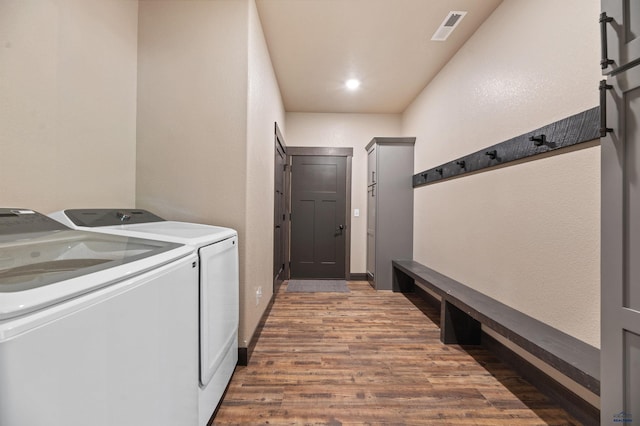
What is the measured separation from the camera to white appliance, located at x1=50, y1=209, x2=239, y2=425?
4.30 feet

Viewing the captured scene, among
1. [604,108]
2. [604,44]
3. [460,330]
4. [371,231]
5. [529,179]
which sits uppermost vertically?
[604,44]

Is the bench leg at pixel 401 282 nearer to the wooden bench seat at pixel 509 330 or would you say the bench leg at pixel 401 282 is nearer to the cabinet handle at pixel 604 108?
the wooden bench seat at pixel 509 330

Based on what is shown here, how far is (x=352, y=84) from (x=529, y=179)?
2476mm

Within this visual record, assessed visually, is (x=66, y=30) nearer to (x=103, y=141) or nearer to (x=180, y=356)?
(x=103, y=141)

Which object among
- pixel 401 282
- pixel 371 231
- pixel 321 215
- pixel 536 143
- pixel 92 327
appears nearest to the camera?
pixel 92 327

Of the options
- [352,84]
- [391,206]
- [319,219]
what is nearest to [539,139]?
[391,206]

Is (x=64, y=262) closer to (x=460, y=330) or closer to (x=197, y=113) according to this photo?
(x=197, y=113)

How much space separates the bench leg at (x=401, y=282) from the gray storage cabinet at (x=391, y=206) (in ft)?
0.19

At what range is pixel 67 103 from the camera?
149 cm

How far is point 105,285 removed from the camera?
72 cm

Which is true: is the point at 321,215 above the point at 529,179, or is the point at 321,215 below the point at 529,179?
below

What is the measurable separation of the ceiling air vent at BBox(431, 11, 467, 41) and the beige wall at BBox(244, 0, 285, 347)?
5.24 ft

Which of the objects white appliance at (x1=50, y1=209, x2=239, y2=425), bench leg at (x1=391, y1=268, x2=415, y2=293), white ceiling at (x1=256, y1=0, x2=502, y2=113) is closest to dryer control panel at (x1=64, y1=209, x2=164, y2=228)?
white appliance at (x1=50, y1=209, x2=239, y2=425)

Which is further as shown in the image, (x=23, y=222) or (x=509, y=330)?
(x=509, y=330)
